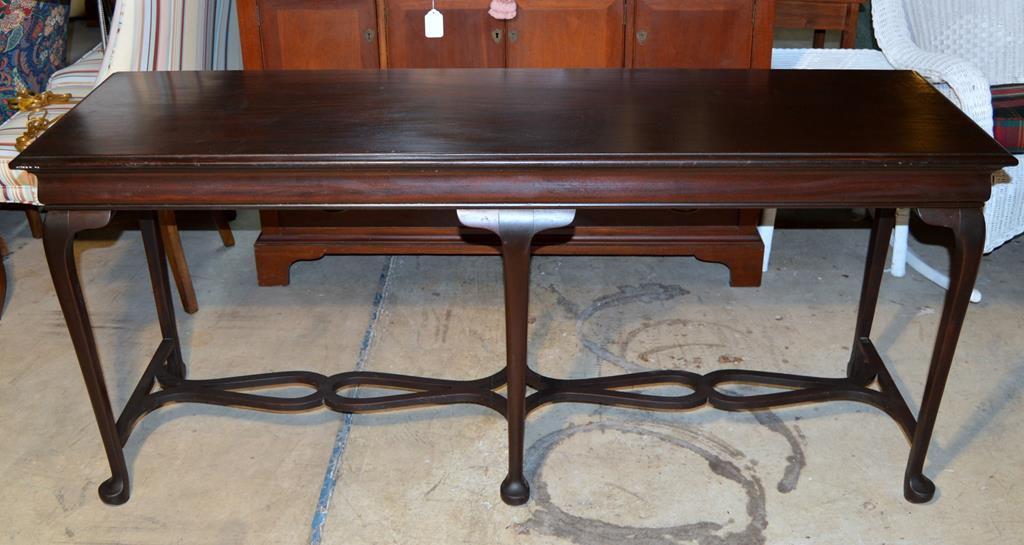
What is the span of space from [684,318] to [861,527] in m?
0.92

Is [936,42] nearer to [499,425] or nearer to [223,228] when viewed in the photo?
[499,425]

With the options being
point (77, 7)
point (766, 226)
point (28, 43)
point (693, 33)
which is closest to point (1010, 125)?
point (766, 226)

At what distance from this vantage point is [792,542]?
2020 mm

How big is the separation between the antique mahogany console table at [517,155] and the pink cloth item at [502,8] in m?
0.67

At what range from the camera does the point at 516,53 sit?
298cm

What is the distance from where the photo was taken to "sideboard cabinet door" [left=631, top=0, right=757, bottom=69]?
114 inches

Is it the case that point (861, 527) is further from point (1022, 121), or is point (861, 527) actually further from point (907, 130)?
point (1022, 121)

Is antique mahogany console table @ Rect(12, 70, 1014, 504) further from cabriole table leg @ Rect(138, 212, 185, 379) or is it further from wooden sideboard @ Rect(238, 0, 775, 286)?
wooden sideboard @ Rect(238, 0, 775, 286)

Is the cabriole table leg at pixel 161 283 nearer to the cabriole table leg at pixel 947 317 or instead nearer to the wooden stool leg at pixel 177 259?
the wooden stool leg at pixel 177 259

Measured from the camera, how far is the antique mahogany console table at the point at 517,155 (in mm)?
1765

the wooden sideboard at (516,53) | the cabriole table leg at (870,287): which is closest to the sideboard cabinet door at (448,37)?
the wooden sideboard at (516,53)

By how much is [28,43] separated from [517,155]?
2.27m

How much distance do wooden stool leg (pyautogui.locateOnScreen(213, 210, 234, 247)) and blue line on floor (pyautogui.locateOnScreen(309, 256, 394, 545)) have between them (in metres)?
0.56

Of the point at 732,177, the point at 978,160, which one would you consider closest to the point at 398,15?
the point at 732,177
